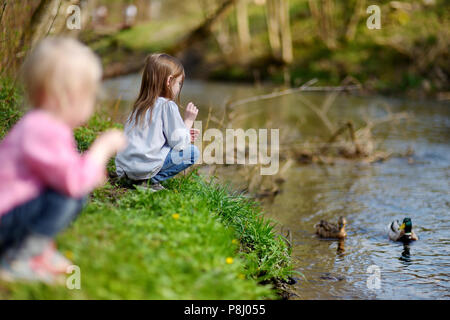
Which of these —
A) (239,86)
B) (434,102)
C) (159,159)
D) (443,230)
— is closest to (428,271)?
(443,230)

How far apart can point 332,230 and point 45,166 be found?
12.8 feet

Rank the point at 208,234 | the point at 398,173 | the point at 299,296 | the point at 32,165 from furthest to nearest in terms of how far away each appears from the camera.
→ the point at 398,173
the point at 299,296
the point at 208,234
the point at 32,165

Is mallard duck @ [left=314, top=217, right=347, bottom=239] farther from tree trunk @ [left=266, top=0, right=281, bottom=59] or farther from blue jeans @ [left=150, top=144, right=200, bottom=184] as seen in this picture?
tree trunk @ [left=266, top=0, right=281, bottom=59]

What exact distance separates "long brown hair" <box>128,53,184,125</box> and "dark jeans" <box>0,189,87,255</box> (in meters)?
1.71

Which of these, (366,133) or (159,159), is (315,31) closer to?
(366,133)

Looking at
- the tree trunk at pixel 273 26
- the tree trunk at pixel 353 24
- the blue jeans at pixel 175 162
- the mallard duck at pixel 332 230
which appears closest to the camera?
the blue jeans at pixel 175 162

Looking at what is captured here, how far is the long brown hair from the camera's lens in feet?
14.5

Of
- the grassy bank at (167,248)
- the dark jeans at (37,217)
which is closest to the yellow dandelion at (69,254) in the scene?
the grassy bank at (167,248)

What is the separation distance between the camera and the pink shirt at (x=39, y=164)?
106 inches

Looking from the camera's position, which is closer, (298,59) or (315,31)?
(298,59)

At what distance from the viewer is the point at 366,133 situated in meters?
9.35

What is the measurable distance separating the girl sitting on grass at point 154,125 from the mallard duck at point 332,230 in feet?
7.21

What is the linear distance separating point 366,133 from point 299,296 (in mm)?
5602

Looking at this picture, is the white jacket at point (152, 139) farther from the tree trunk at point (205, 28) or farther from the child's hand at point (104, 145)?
the tree trunk at point (205, 28)
